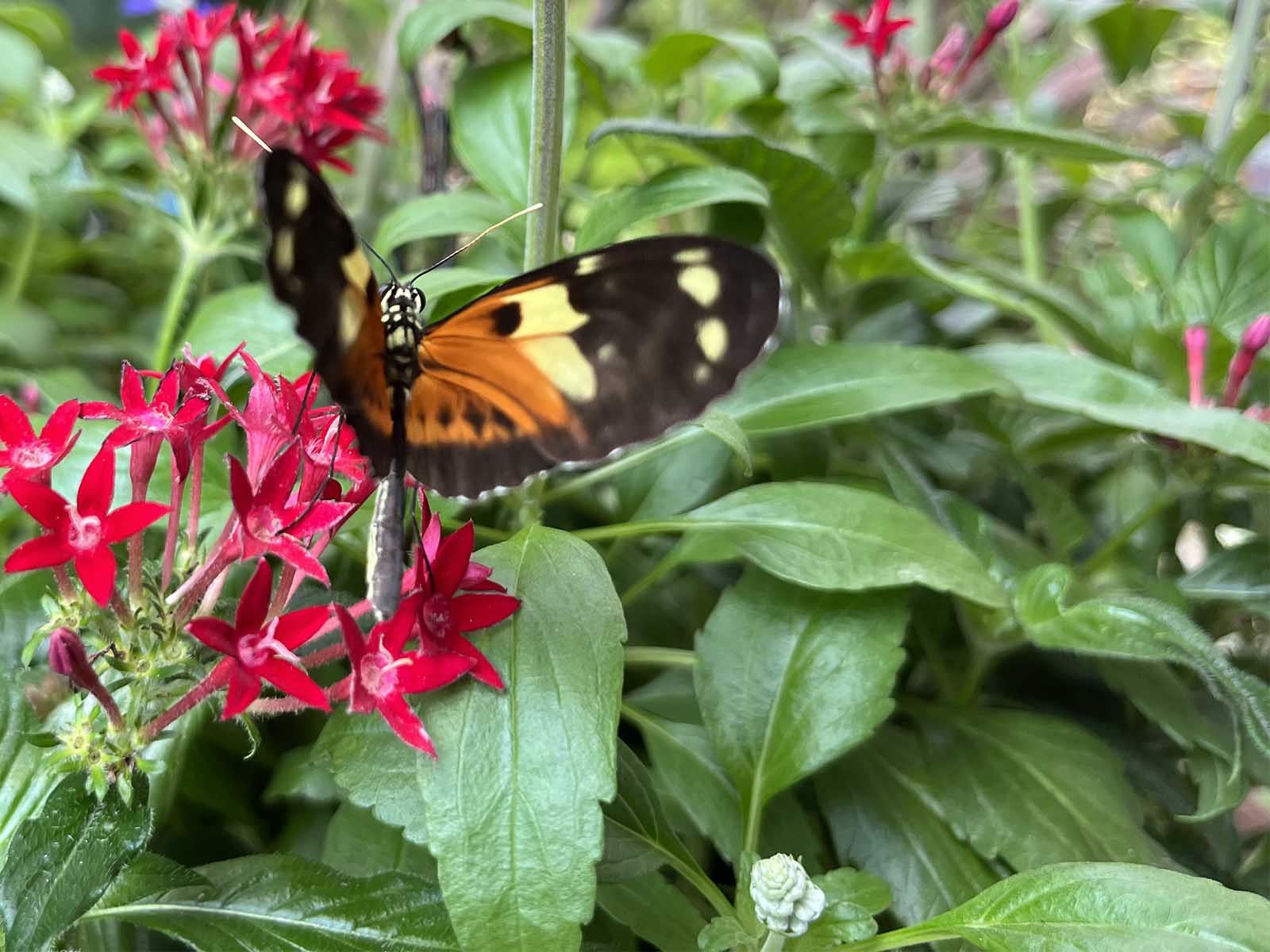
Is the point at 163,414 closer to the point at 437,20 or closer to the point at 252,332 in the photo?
the point at 252,332

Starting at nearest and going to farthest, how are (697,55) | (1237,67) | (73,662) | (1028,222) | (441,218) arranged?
(73,662)
(441,218)
(697,55)
(1237,67)
(1028,222)

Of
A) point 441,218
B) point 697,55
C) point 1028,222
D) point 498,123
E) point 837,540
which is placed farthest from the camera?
point 1028,222

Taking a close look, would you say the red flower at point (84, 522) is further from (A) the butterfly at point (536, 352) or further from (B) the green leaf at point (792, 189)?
(B) the green leaf at point (792, 189)

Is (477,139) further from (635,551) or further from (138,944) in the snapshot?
(138,944)

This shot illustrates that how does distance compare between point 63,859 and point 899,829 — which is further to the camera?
point 899,829

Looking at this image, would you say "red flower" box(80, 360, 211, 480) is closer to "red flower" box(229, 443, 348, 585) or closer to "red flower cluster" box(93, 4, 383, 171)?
"red flower" box(229, 443, 348, 585)

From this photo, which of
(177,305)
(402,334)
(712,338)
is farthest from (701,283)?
(177,305)

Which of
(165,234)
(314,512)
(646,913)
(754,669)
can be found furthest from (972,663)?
(165,234)
